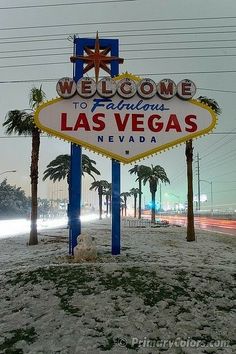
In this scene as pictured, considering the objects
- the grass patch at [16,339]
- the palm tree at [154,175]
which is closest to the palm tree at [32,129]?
the grass patch at [16,339]

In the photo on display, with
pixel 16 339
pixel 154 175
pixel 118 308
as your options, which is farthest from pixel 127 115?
pixel 154 175

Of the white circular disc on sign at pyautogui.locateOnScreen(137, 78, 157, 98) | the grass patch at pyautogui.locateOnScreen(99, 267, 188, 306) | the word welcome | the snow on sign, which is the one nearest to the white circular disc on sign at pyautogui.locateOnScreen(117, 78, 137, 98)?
the snow on sign

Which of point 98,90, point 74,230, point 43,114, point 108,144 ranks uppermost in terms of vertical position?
point 98,90

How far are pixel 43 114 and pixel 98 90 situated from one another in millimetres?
2289

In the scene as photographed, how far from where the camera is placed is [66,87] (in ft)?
43.3

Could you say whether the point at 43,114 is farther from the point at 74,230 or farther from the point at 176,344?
the point at 176,344

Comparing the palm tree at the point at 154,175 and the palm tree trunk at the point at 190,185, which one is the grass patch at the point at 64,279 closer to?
the palm tree trunk at the point at 190,185

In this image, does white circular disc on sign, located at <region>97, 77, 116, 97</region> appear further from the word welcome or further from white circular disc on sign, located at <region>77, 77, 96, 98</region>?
the word welcome

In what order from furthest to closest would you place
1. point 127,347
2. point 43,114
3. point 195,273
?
1. point 43,114
2. point 195,273
3. point 127,347

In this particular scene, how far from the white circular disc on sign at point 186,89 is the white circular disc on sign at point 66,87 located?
4.06m

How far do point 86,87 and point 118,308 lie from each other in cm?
846

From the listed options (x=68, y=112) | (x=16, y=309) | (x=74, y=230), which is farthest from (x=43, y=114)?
(x=16, y=309)

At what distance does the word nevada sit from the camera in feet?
43.3

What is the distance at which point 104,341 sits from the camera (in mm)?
6504
